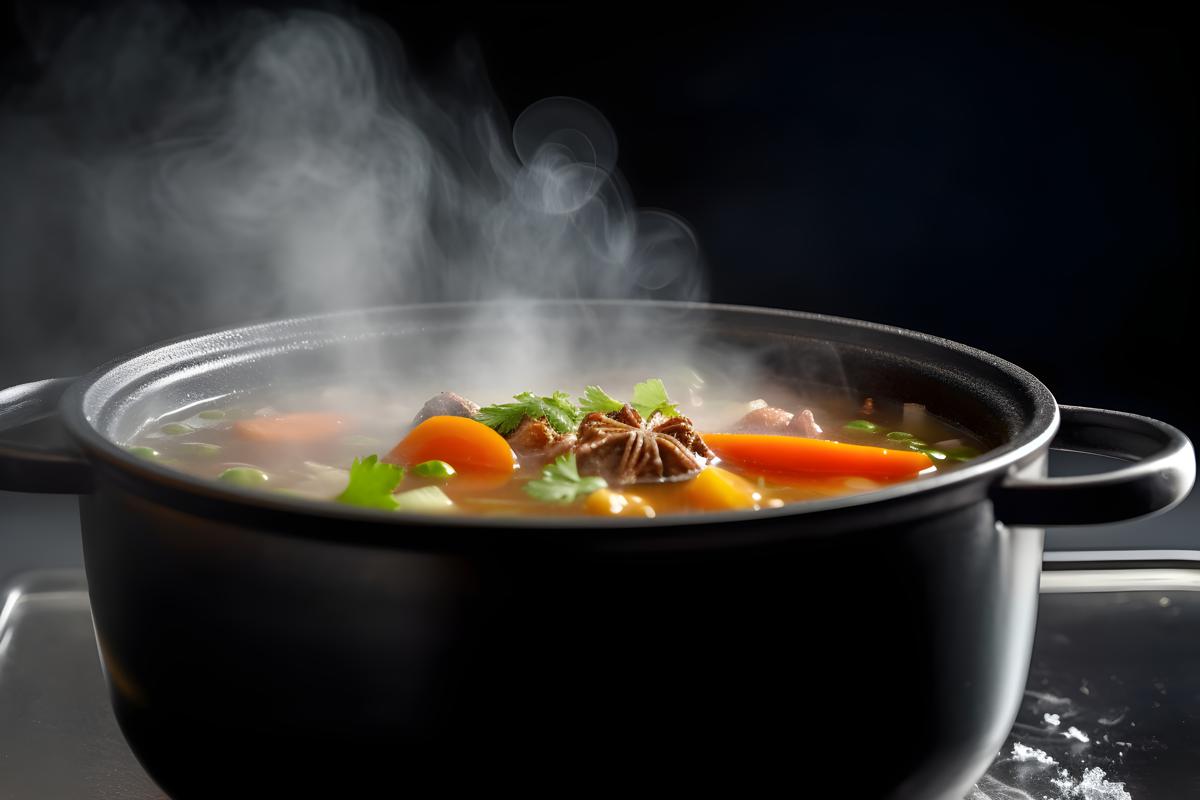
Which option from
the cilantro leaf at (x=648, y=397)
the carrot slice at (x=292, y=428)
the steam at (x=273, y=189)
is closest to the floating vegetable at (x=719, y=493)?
the cilantro leaf at (x=648, y=397)

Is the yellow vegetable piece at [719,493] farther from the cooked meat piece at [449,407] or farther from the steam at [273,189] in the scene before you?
the steam at [273,189]

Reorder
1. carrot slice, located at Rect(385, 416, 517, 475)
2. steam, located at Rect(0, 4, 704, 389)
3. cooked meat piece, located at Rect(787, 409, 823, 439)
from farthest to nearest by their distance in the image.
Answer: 1. steam, located at Rect(0, 4, 704, 389)
2. cooked meat piece, located at Rect(787, 409, 823, 439)
3. carrot slice, located at Rect(385, 416, 517, 475)

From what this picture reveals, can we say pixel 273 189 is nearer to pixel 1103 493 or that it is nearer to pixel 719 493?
pixel 719 493

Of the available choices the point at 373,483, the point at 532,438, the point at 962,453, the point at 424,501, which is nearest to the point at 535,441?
the point at 532,438

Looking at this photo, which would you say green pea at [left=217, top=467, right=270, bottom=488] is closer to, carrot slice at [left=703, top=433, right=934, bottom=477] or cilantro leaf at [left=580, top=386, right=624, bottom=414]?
cilantro leaf at [left=580, top=386, right=624, bottom=414]

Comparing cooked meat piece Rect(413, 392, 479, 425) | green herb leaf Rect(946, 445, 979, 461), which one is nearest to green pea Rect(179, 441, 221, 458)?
cooked meat piece Rect(413, 392, 479, 425)

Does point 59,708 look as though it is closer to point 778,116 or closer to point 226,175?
point 226,175

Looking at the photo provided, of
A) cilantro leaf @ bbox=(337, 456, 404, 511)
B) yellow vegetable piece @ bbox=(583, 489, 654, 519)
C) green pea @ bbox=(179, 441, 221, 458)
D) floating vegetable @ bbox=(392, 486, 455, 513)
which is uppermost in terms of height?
cilantro leaf @ bbox=(337, 456, 404, 511)
